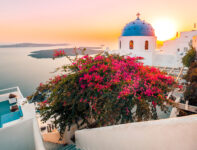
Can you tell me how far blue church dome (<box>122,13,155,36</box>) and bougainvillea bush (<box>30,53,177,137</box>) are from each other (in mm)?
15055

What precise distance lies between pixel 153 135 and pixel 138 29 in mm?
18270

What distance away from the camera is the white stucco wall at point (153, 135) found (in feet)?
5.20

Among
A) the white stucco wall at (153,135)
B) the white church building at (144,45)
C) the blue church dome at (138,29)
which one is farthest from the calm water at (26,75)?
the blue church dome at (138,29)

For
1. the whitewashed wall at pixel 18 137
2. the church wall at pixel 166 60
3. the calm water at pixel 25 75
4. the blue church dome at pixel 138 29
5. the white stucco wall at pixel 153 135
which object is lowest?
the calm water at pixel 25 75

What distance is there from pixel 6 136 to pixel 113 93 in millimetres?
3275

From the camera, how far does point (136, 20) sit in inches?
742

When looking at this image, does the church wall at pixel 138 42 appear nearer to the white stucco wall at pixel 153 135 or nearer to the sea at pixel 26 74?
the sea at pixel 26 74

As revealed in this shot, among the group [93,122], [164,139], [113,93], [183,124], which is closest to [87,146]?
[93,122]

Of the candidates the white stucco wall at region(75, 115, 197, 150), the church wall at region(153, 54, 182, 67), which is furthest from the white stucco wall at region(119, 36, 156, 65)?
the white stucco wall at region(75, 115, 197, 150)

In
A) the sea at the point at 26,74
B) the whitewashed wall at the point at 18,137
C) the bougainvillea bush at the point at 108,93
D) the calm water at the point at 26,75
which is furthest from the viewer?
the sea at the point at 26,74

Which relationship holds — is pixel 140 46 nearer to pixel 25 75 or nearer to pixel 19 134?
pixel 19 134

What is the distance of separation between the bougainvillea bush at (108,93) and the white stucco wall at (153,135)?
29.7 inches

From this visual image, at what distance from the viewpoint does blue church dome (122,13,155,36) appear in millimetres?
17859

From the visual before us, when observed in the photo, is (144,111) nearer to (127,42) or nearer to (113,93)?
(113,93)
